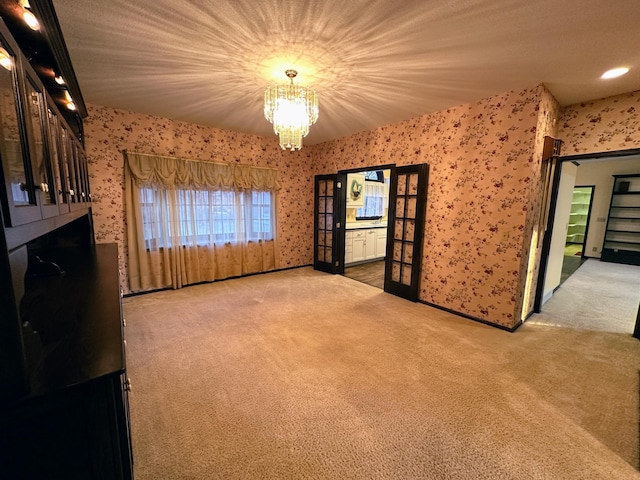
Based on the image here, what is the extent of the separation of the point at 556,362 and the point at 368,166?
343cm

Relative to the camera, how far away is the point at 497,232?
3094 mm

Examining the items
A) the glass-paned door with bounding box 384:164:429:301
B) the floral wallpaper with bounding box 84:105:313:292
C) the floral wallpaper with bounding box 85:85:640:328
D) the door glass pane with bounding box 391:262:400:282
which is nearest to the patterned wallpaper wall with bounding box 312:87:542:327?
the floral wallpaper with bounding box 85:85:640:328

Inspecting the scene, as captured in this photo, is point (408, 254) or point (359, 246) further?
point (359, 246)

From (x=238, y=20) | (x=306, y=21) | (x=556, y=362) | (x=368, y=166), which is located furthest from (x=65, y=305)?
(x=368, y=166)

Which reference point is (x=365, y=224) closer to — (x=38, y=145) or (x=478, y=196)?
(x=478, y=196)

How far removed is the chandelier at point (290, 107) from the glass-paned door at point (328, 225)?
8.61ft

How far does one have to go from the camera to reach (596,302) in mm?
3994

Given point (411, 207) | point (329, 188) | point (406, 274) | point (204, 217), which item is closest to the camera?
point (411, 207)

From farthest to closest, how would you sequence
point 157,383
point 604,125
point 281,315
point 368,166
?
point 368,166 → point 281,315 → point 604,125 → point 157,383

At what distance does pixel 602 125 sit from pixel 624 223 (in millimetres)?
5729

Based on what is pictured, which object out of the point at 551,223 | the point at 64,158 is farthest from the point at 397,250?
the point at 64,158

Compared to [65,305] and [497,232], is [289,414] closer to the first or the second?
[65,305]

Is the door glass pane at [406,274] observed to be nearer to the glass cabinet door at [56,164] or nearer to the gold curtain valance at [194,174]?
the gold curtain valance at [194,174]

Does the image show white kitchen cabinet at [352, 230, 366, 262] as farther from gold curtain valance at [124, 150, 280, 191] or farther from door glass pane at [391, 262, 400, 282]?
gold curtain valance at [124, 150, 280, 191]
